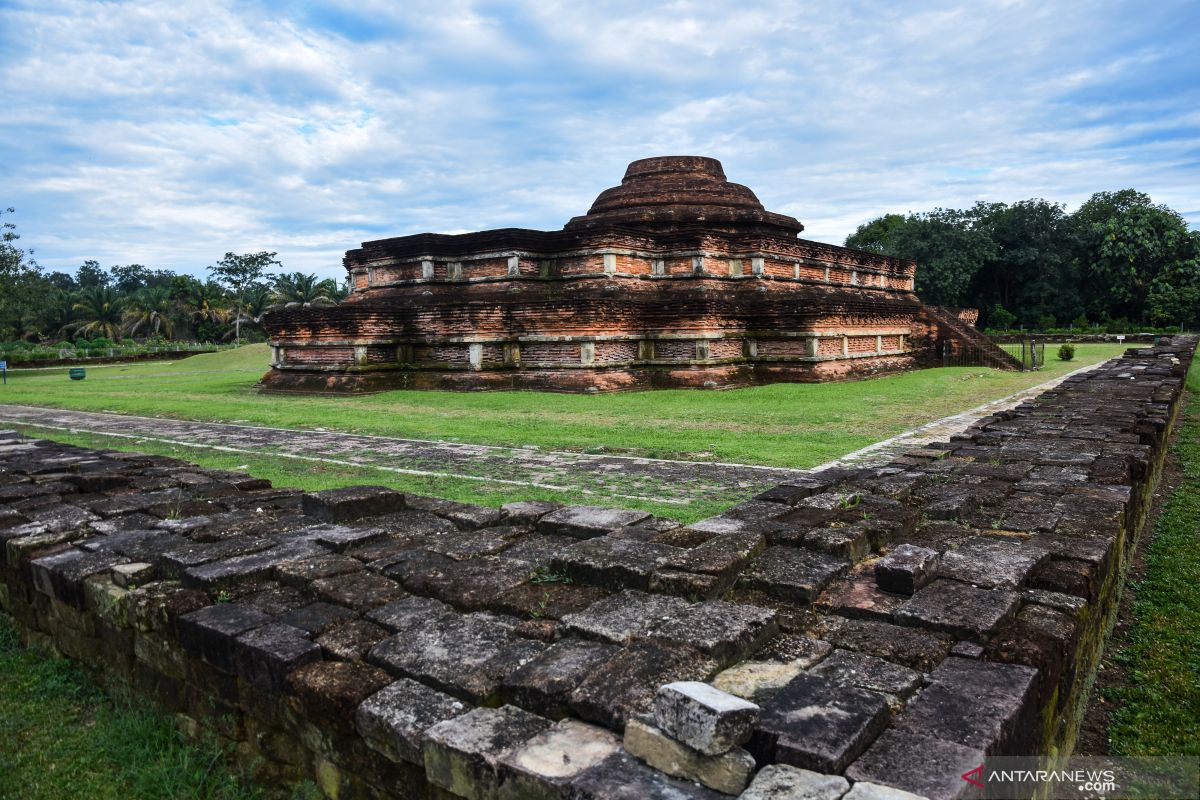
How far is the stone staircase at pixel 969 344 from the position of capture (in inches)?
814

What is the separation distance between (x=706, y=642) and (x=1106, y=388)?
9110 millimetres

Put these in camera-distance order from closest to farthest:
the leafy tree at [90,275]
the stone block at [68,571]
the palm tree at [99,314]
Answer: the stone block at [68,571]
the palm tree at [99,314]
the leafy tree at [90,275]

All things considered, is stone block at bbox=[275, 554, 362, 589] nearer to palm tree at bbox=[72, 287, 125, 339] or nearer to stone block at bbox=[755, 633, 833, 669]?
stone block at bbox=[755, 633, 833, 669]

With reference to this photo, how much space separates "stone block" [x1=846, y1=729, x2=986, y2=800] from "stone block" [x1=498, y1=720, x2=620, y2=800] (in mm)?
589

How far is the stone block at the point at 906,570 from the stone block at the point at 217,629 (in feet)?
7.34

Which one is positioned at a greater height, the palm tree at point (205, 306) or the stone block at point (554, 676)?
the palm tree at point (205, 306)

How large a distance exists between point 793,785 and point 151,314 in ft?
184

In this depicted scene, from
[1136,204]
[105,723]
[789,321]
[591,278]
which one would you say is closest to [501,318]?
[591,278]

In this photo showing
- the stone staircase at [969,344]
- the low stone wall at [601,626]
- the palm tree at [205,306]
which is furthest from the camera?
the palm tree at [205,306]

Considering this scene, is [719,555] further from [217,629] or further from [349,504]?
[349,504]

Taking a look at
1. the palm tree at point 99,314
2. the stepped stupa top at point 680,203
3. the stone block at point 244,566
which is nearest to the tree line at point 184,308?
the palm tree at point 99,314

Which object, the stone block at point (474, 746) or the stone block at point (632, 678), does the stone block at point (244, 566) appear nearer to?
the stone block at point (474, 746)

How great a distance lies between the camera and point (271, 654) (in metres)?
2.44

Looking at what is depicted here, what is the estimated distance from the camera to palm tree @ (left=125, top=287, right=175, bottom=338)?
48.5m
